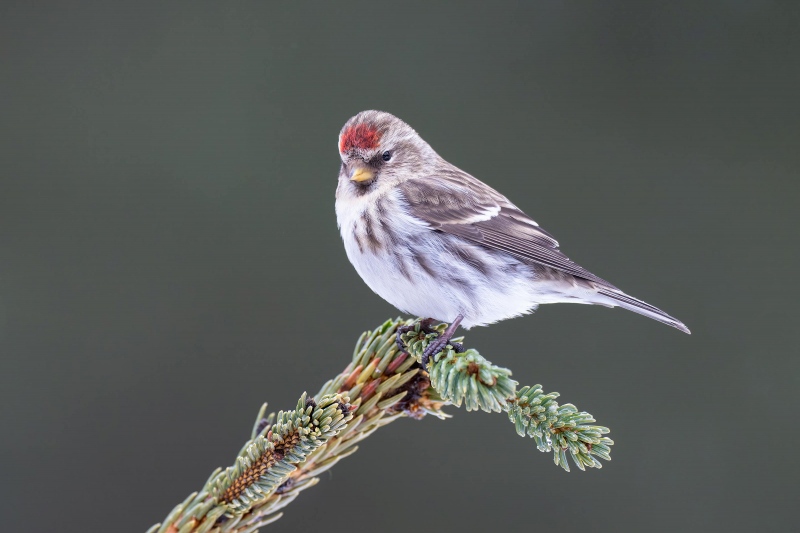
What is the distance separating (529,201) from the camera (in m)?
3.29

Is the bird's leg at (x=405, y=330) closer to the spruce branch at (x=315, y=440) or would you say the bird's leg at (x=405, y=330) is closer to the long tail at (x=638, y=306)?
the spruce branch at (x=315, y=440)

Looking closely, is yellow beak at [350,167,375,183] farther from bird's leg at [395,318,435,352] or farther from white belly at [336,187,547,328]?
bird's leg at [395,318,435,352]

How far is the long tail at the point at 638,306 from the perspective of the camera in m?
1.89

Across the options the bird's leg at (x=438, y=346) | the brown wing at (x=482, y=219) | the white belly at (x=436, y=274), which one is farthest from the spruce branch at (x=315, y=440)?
the brown wing at (x=482, y=219)

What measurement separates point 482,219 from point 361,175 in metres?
0.33

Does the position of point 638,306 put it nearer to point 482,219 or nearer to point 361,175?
point 482,219

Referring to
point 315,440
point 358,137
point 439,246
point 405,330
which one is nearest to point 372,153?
point 358,137

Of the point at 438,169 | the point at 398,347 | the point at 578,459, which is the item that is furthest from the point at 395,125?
the point at 578,459

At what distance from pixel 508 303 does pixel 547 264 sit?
0.46 ft

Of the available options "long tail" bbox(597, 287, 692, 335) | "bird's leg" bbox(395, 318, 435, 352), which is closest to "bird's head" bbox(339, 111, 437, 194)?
"bird's leg" bbox(395, 318, 435, 352)

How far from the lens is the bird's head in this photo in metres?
2.03

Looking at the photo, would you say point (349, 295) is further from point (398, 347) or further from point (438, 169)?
point (398, 347)

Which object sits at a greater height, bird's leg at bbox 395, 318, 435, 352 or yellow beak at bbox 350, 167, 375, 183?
yellow beak at bbox 350, 167, 375, 183

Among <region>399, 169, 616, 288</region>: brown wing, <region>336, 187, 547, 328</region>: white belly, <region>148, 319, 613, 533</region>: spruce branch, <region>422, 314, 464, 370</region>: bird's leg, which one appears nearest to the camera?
<region>148, 319, 613, 533</region>: spruce branch
